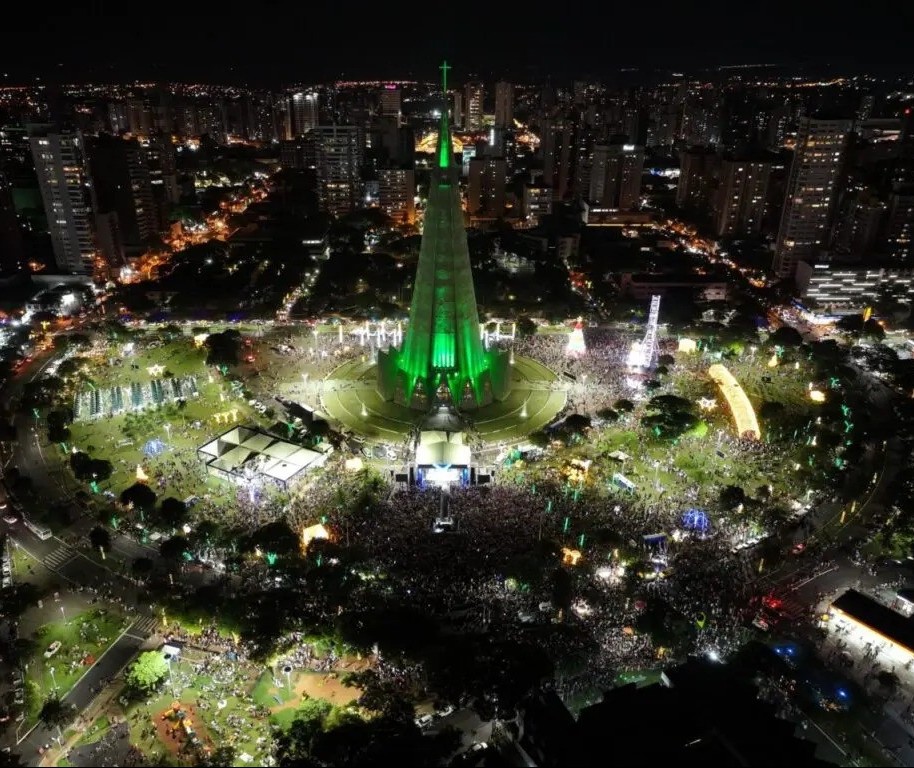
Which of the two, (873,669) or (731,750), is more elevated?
(731,750)

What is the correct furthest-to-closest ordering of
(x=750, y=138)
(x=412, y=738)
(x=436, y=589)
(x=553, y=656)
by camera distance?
(x=750, y=138), (x=436, y=589), (x=553, y=656), (x=412, y=738)

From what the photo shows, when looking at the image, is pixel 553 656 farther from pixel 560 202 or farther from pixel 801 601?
pixel 560 202

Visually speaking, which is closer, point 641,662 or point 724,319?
point 641,662

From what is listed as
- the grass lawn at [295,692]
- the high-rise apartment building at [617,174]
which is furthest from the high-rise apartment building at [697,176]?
the grass lawn at [295,692]

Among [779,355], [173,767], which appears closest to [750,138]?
[779,355]

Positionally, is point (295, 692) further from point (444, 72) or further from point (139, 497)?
point (444, 72)

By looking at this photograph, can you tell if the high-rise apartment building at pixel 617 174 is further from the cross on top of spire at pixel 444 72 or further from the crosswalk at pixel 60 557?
the crosswalk at pixel 60 557

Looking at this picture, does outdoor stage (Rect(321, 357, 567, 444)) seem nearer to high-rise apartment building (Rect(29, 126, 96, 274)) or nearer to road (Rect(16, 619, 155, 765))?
road (Rect(16, 619, 155, 765))

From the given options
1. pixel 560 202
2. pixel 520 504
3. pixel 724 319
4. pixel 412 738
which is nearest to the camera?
pixel 412 738
